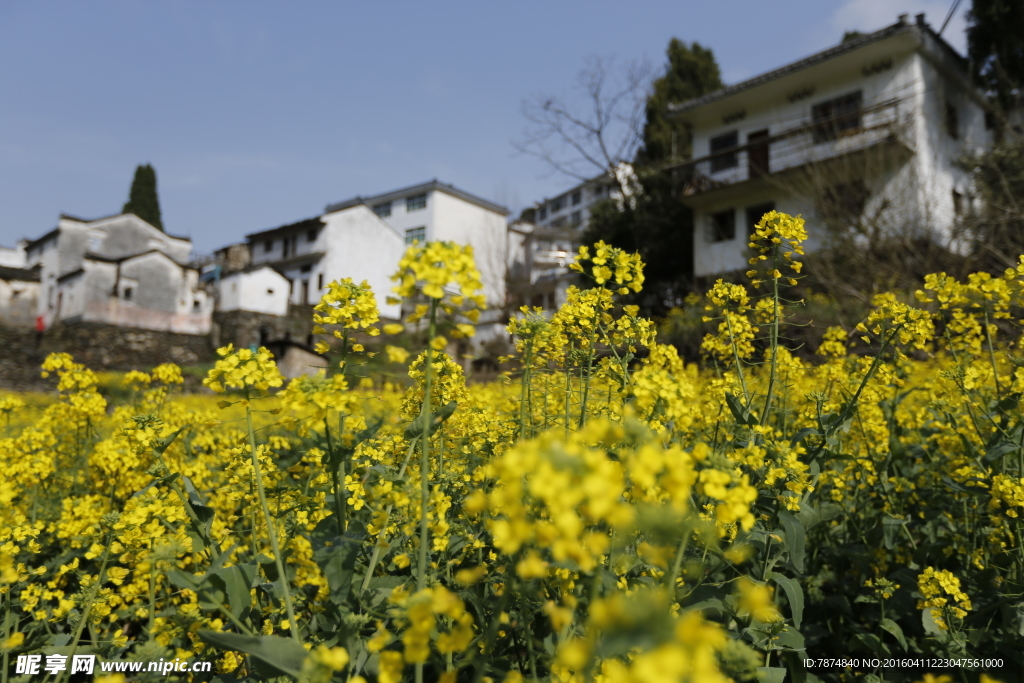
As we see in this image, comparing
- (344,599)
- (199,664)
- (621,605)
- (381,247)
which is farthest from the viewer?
(381,247)

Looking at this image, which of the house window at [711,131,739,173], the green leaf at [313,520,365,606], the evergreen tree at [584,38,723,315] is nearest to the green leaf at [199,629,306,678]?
the green leaf at [313,520,365,606]

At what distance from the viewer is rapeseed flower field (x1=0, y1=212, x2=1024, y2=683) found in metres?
1.12

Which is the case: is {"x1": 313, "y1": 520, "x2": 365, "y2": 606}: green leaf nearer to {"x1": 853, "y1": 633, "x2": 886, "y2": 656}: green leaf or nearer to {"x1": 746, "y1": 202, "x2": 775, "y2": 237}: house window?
{"x1": 853, "y1": 633, "x2": 886, "y2": 656}: green leaf

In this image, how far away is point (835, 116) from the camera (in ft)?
54.6

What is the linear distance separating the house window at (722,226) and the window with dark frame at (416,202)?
68.3ft

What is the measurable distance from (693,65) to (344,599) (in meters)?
27.8

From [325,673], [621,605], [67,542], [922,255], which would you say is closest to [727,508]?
[621,605]

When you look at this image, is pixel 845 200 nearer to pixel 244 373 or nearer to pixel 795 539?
pixel 795 539

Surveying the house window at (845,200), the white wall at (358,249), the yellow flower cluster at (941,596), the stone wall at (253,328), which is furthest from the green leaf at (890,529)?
the white wall at (358,249)

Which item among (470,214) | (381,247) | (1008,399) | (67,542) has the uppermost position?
(470,214)

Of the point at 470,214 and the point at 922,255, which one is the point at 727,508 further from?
the point at 470,214

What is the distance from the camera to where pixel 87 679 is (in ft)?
8.91

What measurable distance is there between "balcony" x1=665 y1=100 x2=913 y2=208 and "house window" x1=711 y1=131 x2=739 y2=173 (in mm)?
32

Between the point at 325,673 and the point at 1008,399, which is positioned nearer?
the point at 325,673
